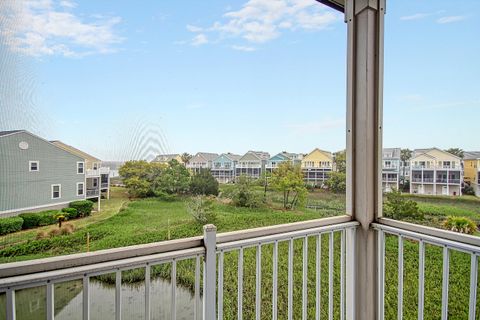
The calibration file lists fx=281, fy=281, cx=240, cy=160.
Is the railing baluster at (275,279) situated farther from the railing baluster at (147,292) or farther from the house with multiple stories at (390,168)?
the house with multiple stories at (390,168)

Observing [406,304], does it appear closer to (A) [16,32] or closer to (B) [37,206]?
(B) [37,206]

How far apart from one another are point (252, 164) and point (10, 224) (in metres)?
1.25

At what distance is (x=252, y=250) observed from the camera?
5.62 feet

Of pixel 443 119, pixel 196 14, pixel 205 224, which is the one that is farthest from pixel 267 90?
pixel 443 119

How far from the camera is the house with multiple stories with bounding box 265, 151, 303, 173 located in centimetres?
187

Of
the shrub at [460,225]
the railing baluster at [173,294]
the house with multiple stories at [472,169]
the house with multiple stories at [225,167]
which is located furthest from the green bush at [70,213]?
the house with multiple stories at [472,169]

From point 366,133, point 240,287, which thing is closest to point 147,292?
point 240,287

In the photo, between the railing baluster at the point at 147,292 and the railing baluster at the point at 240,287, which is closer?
the railing baluster at the point at 147,292

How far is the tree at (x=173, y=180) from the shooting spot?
155cm

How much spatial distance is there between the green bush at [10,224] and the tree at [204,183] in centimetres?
80

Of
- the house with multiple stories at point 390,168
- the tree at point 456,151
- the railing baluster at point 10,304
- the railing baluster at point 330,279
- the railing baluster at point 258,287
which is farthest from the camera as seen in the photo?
the house with multiple stories at point 390,168

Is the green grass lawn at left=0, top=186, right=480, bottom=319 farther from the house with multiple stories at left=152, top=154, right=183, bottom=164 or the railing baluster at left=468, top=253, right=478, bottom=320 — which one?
the house with multiple stories at left=152, top=154, right=183, bottom=164

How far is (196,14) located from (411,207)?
1837 millimetres

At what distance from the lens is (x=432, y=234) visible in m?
1.67
